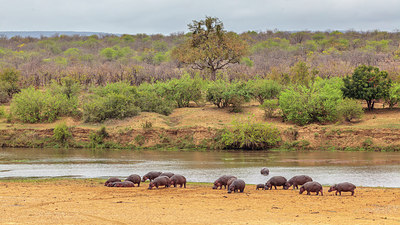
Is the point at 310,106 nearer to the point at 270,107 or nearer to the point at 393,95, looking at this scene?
the point at 270,107

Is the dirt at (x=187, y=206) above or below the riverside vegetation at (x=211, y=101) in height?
below

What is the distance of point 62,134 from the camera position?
151ft

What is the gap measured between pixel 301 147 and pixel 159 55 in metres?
65.4

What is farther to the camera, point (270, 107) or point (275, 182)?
point (270, 107)

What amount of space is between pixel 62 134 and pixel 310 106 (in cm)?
2277

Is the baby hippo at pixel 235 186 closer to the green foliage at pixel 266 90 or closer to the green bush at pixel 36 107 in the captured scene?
the green foliage at pixel 266 90

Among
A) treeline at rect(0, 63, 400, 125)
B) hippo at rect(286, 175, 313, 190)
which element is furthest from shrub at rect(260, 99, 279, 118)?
hippo at rect(286, 175, 313, 190)

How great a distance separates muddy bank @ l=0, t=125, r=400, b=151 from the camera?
132ft

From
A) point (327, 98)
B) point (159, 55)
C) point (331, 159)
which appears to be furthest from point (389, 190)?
point (159, 55)

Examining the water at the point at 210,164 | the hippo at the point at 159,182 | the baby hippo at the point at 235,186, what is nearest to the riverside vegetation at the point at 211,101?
the water at the point at 210,164

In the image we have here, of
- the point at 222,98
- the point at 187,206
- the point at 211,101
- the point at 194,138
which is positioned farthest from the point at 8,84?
the point at 187,206

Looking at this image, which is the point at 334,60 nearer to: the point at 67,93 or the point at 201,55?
the point at 201,55

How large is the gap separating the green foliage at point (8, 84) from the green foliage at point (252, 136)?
31.7 meters

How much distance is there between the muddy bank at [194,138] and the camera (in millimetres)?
40188
